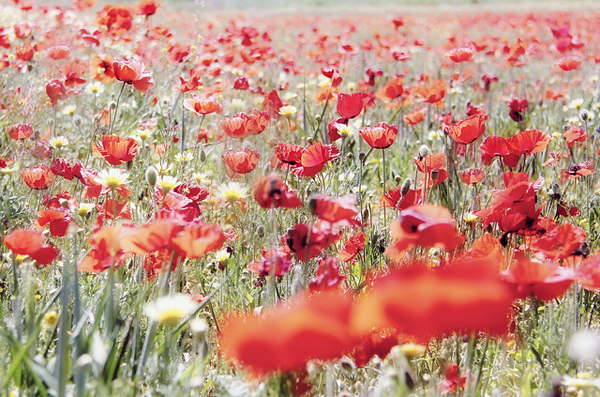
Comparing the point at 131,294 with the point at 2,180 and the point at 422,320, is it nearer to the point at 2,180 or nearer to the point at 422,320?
the point at 422,320

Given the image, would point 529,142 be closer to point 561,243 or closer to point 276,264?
point 561,243

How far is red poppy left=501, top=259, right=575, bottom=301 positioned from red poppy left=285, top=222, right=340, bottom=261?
45cm

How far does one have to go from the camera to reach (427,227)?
42.2 inches

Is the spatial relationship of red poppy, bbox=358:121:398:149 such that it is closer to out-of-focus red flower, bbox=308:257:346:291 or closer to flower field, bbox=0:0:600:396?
flower field, bbox=0:0:600:396

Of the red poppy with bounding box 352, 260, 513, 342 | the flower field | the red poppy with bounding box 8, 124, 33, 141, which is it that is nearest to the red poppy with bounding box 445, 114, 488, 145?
the flower field

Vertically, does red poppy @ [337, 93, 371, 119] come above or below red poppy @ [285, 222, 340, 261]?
above

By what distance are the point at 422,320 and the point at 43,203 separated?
5.47 ft

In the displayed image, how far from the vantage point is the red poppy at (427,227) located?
3.54ft

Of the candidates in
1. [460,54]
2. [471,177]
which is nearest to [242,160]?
[471,177]

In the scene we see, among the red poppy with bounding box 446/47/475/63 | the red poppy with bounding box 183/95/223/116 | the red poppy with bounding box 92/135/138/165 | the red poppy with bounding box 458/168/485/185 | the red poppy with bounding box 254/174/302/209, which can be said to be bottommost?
the red poppy with bounding box 458/168/485/185

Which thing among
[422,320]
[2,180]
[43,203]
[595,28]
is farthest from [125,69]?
[595,28]

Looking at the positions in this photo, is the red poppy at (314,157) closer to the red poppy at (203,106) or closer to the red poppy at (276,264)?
the red poppy at (276,264)

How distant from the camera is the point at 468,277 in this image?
0.84 m

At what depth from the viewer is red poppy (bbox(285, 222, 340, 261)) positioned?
1.37 meters
